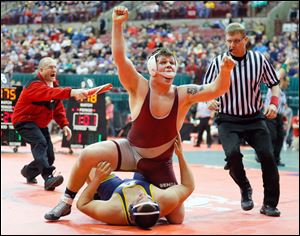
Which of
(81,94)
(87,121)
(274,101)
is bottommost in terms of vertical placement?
(87,121)

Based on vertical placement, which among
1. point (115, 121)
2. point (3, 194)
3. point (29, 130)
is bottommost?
point (115, 121)

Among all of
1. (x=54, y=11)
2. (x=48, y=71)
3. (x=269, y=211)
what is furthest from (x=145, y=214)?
(x=54, y=11)

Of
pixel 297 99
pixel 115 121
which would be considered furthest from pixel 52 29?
pixel 297 99

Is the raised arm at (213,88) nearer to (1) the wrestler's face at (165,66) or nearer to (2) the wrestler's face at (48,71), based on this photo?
(1) the wrestler's face at (165,66)

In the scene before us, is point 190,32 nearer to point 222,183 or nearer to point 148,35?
point 148,35

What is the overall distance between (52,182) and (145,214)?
2.46 meters

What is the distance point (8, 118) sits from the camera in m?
12.4

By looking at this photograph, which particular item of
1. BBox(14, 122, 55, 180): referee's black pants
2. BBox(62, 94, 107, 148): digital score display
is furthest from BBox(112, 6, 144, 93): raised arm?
BBox(62, 94, 107, 148): digital score display

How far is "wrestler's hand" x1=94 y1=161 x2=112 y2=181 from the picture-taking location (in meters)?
5.07

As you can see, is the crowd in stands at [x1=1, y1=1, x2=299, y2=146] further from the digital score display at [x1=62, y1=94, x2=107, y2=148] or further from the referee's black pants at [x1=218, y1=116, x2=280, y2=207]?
the referee's black pants at [x1=218, y1=116, x2=280, y2=207]

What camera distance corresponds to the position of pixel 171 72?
5.21m

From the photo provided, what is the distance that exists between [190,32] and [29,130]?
17253mm

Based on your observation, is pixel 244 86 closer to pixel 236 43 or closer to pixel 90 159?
pixel 236 43

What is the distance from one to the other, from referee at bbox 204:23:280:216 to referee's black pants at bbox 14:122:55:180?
2135 mm
